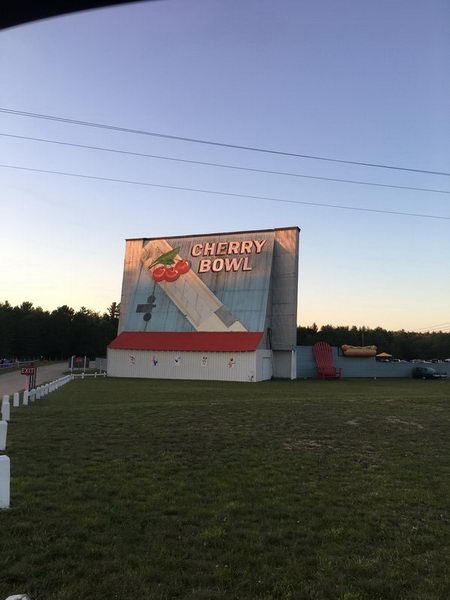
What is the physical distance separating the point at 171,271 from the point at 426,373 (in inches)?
1214

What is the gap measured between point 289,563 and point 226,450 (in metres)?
5.73

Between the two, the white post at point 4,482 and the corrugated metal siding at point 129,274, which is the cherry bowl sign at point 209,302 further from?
the white post at point 4,482

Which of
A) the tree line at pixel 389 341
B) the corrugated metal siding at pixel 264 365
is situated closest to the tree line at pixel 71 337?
the tree line at pixel 389 341

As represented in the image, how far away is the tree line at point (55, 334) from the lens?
Answer: 94.2m

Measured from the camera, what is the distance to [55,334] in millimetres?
97938

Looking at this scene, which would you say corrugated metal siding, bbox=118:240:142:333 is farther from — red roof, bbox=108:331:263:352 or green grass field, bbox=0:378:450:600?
green grass field, bbox=0:378:450:600

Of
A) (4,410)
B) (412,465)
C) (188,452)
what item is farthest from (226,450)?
(4,410)

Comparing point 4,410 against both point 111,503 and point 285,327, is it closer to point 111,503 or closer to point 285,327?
point 111,503

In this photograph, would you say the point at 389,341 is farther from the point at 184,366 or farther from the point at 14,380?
the point at 14,380

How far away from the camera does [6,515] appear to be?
577 cm

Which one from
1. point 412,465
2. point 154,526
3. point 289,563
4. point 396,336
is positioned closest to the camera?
point 289,563

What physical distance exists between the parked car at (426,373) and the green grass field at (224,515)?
1673 inches

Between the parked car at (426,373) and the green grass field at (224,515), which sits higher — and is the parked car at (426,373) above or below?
below

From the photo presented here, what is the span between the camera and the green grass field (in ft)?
13.8
